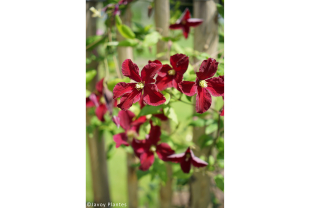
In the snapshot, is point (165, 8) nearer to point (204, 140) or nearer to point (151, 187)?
point (204, 140)

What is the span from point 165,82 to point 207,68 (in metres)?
0.10

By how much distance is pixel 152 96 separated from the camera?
20.2 inches

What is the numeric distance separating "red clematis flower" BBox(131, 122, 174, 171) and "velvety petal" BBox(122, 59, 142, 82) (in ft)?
0.58

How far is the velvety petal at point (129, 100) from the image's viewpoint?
1.68ft

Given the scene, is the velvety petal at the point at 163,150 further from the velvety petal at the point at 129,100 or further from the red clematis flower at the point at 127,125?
the velvety petal at the point at 129,100

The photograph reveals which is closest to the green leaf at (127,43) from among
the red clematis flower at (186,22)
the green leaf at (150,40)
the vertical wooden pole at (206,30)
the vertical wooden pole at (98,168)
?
the green leaf at (150,40)

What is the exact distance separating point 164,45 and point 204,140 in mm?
387

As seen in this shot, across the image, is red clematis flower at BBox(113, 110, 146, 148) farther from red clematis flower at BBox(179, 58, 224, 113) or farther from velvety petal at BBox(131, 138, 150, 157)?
red clematis flower at BBox(179, 58, 224, 113)

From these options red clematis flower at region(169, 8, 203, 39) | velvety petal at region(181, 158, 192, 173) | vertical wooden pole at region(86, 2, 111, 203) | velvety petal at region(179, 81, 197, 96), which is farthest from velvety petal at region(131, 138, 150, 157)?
vertical wooden pole at region(86, 2, 111, 203)

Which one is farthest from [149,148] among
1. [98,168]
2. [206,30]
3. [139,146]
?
[98,168]

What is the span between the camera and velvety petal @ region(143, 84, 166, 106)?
0.50 m

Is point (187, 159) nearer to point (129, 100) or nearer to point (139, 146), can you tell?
point (139, 146)
